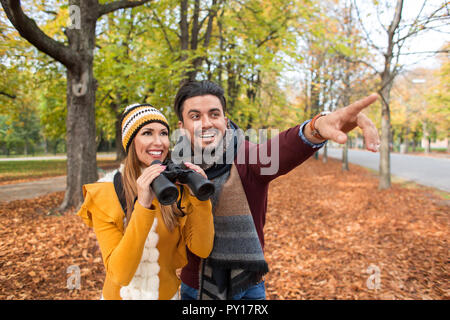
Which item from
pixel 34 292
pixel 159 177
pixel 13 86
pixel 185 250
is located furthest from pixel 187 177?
pixel 13 86

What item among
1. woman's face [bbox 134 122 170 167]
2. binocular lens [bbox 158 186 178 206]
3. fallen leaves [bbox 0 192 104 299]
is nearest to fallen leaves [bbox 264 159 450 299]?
binocular lens [bbox 158 186 178 206]

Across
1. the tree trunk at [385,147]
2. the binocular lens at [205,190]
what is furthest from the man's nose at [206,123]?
the tree trunk at [385,147]

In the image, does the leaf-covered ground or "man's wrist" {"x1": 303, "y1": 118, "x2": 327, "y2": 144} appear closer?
"man's wrist" {"x1": 303, "y1": 118, "x2": 327, "y2": 144}

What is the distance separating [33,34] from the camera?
7.79 feet

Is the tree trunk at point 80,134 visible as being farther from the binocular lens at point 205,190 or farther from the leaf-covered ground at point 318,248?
the binocular lens at point 205,190

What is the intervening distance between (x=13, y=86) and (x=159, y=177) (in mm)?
1353

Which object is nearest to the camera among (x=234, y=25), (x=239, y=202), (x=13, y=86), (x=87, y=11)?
(x=239, y=202)

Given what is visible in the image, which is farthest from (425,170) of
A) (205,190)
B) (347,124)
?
(205,190)

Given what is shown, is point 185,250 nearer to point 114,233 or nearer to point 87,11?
point 114,233

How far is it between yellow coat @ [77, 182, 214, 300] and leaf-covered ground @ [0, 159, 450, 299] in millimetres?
443

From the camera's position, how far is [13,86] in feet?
5.09

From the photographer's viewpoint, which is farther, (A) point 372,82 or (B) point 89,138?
(A) point 372,82

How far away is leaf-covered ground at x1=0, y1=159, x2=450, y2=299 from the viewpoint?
53.5 inches

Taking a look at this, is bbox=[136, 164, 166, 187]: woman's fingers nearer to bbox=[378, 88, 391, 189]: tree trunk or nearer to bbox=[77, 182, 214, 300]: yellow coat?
bbox=[77, 182, 214, 300]: yellow coat
